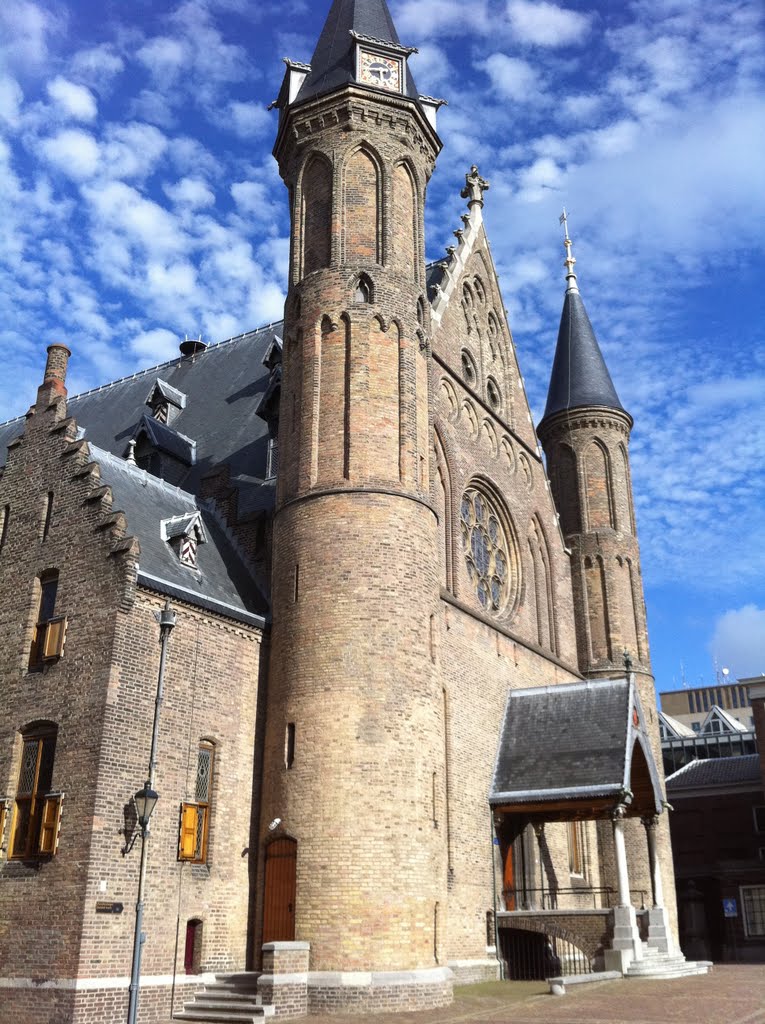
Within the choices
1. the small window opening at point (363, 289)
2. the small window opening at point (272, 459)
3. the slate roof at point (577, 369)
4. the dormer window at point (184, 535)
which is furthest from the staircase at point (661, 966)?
the slate roof at point (577, 369)

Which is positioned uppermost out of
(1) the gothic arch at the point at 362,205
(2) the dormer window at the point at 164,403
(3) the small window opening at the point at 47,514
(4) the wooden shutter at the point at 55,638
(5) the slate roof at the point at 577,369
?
(5) the slate roof at the point at 577,369

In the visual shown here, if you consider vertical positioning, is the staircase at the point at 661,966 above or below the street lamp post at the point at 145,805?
below

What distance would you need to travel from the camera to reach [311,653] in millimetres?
21688

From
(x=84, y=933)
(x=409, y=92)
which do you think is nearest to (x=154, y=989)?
(x=84, y=933)

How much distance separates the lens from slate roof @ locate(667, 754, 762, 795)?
5209cm

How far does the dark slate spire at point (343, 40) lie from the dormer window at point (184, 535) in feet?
40.3

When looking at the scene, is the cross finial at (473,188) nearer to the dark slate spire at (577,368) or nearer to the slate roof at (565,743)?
the dark slate spire at (577,368)

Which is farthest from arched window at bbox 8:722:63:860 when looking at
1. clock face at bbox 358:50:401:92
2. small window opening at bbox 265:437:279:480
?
clock face at bbox 358:50:401:92

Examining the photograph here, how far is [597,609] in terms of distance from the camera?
36.0m

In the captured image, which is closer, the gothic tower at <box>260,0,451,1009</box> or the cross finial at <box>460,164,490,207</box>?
the gothic tower at <box>260,0,451,1009</box>

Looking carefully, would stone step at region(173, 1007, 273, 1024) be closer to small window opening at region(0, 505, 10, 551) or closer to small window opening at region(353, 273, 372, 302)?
small window opening at region(0, 505, 10, 551)

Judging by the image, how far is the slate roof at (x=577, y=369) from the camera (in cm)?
3894

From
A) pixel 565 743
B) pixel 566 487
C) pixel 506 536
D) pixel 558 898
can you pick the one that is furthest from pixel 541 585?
pixel 558 898

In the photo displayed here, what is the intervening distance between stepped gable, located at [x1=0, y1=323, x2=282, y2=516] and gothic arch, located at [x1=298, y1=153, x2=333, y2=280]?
17.5 feet
